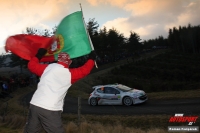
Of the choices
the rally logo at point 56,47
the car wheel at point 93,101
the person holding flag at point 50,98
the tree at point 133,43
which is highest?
the tree at point 133,43

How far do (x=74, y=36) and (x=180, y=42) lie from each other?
12014cm

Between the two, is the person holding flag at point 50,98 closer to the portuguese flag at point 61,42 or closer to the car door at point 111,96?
the portuguese flag at point 61,42

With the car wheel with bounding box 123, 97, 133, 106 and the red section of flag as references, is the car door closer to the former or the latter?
the car wheel with bounding box 123, 97, 133, 106

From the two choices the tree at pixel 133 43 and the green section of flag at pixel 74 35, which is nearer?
the green section of flag at pixel 74 35

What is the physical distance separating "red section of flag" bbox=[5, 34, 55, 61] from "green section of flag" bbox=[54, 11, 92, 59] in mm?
748

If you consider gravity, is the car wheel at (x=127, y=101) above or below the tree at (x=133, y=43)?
below

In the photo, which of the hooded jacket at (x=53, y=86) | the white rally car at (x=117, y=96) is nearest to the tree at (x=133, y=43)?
the white rally car at (x=117, y=96)

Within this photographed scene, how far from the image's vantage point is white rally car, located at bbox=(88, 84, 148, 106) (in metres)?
17.3

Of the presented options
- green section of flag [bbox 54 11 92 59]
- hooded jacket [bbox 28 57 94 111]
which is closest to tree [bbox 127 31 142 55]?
green section of flag [bbox 54 11 92 59]

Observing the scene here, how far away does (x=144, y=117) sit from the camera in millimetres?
12516

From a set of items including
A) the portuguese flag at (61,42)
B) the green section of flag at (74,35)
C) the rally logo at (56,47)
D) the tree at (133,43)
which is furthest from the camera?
the tree at (133,43)

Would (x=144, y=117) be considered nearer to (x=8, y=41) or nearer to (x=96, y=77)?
(x=8, y=41)

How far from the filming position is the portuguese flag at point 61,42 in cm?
657

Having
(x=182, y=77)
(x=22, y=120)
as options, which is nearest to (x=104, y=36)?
(x=182, y=77)
